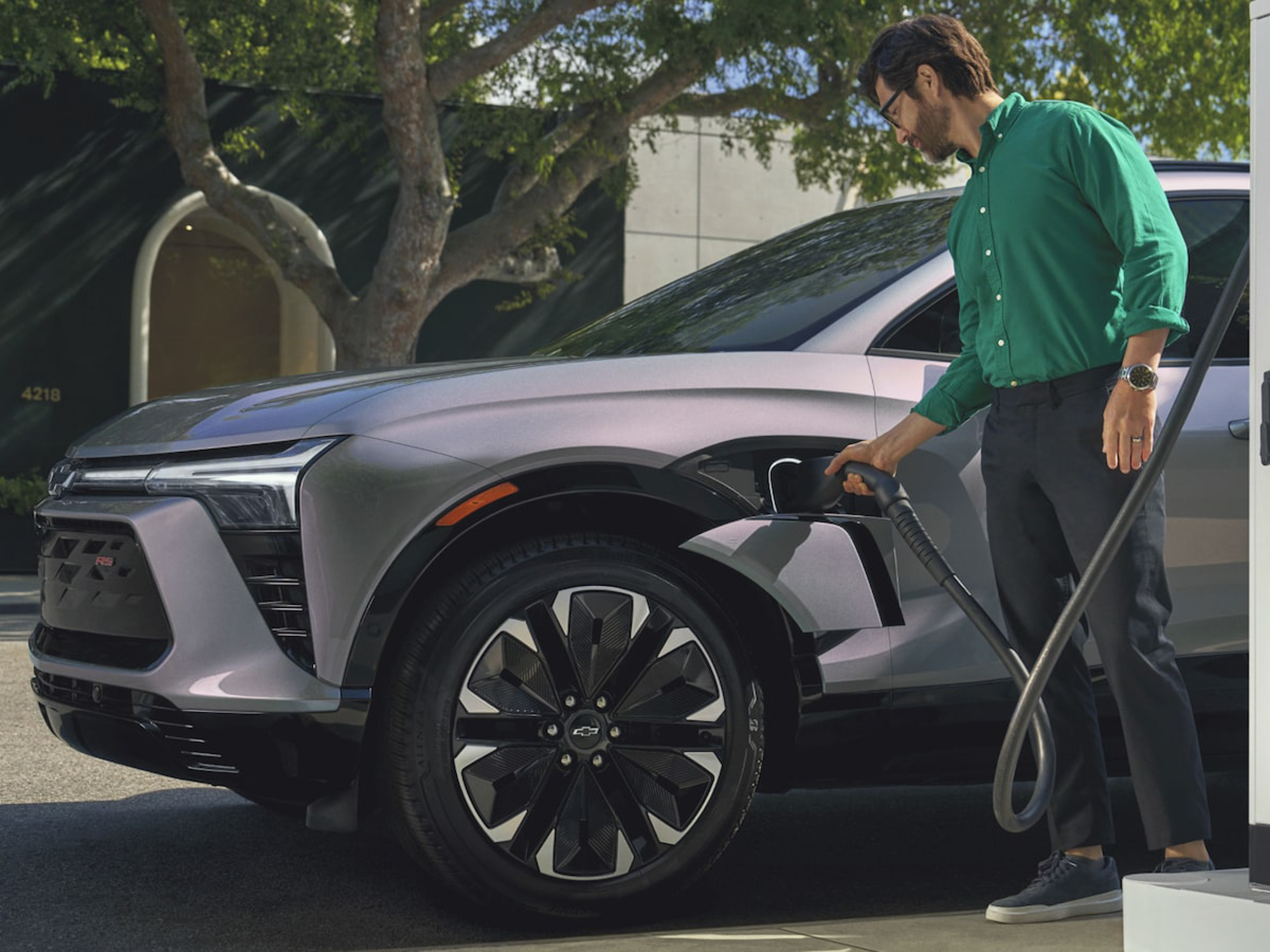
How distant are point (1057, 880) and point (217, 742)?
5.95 ft

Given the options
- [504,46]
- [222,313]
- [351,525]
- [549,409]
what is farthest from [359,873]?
[222,313]

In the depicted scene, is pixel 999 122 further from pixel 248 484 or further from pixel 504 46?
pixel 504 46

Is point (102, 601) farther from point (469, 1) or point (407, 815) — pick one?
point (469, 1)

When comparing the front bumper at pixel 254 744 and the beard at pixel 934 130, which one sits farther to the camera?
the beard at pixel 934 130

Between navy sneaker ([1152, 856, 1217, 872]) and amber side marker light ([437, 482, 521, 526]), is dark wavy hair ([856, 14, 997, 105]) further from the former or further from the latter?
navy sneaker ([1152, 856, 1217, 872])

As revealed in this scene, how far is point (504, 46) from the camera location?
14805mm

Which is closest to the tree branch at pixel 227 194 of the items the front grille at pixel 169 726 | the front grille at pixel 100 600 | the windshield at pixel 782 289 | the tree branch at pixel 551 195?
the tree branch at pixel 551 195

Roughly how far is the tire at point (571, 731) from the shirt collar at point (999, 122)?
3.76ft

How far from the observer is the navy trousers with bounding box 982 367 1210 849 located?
3.57 meters

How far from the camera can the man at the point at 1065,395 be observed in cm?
353

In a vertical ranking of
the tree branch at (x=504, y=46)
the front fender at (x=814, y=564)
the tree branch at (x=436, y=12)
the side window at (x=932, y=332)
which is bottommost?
the front fender at (x=814, y=564)

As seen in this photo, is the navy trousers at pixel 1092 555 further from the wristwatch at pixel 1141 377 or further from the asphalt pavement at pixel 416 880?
the asphalt pavement at pixel 416 880

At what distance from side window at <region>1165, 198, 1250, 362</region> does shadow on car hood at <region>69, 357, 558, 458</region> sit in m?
→ 1.66

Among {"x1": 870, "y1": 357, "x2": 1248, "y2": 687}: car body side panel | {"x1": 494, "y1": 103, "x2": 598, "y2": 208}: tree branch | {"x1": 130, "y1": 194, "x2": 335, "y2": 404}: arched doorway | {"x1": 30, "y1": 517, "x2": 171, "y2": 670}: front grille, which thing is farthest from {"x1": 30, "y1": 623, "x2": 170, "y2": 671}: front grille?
{"x1": 130, "y1": 194, "x2": 335, "y2": 404}: arched doorway
